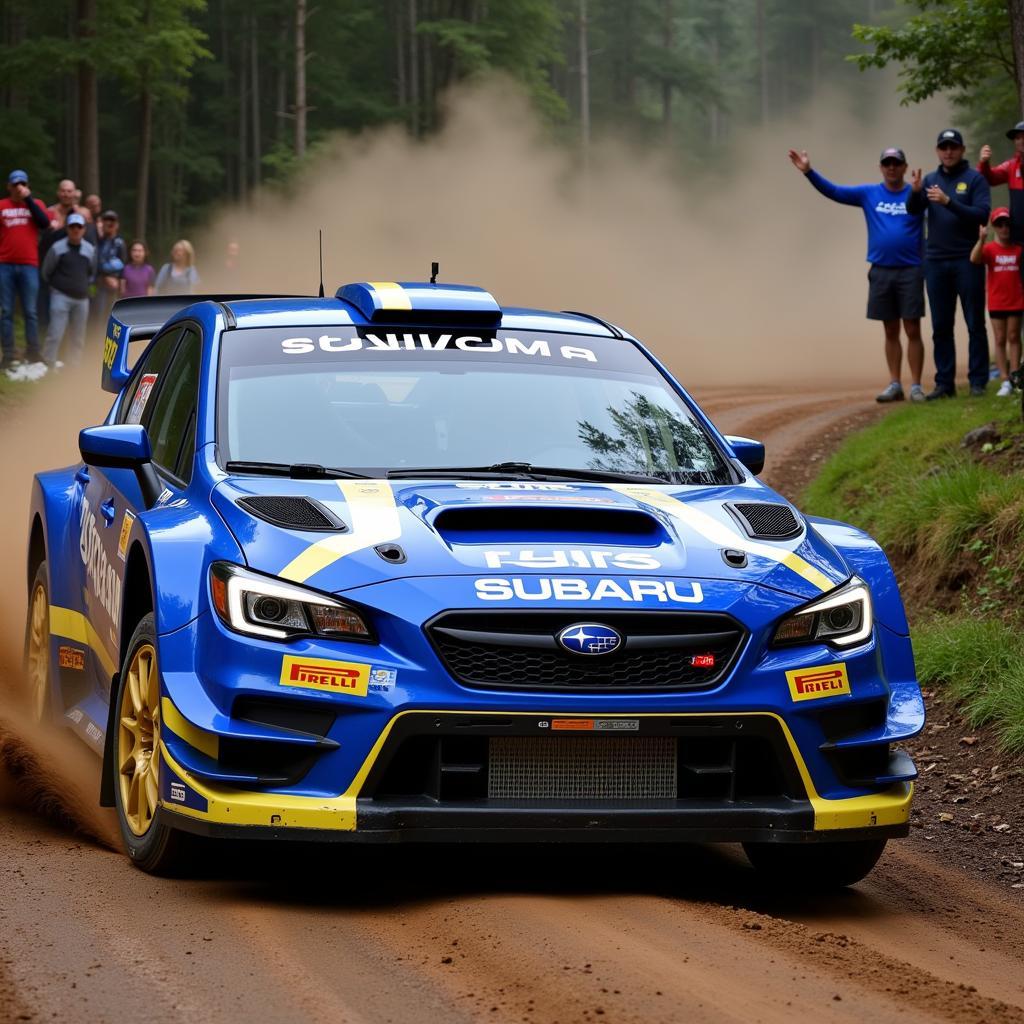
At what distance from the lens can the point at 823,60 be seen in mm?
93750

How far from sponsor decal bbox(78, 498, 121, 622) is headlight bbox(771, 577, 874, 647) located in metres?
2.23

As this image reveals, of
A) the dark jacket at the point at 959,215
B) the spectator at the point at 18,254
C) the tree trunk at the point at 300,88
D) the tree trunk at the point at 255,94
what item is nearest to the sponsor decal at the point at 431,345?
the dark jacket at the point at 959,215

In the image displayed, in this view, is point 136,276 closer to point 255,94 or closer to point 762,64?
point 255,94

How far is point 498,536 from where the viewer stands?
5.23m

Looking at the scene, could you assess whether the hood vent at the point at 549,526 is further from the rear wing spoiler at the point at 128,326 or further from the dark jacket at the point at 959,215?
the dark jacket at the point at 959,215

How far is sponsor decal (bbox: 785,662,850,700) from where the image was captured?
16.7 ft

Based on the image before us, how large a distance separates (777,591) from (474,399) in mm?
1493

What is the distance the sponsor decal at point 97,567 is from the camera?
612 centimetres

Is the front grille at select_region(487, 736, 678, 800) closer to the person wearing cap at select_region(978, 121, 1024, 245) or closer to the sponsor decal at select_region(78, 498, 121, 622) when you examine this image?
the sponsor decal at select_region(78, 498, 121, 622)

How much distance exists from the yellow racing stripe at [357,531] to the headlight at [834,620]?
3.78ft

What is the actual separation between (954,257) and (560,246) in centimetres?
3318

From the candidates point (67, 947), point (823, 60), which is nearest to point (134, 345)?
point (67, 947)

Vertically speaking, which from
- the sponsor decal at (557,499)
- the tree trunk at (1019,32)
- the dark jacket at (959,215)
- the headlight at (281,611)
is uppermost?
the tree trunk at (1019,32)

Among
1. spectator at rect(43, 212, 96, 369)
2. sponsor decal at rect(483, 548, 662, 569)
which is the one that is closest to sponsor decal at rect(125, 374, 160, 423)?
sponsor decal at rect(483, 548, 662, 569)
